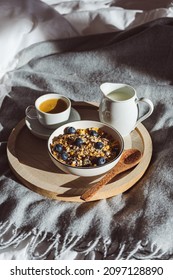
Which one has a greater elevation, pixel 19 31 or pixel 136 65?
pixel 19 31

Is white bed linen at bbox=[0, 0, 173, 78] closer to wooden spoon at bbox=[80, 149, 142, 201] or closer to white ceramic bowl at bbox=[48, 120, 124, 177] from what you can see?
white ceramic bowl at bbox=[48, 120, 124, 177]

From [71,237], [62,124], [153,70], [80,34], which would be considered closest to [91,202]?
[71,237]

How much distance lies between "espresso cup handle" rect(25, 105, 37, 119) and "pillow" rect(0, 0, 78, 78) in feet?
0.75

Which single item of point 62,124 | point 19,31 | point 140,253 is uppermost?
point 19,31

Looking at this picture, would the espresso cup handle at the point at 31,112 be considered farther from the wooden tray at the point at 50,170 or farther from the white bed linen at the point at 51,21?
the white bed linen at the point at 51,21

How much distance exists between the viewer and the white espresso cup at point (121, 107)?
990 mm

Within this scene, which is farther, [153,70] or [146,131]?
[153,70]

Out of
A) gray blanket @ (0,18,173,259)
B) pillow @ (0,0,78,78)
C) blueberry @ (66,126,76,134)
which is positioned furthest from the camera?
pillow @ (0,0,78,78)

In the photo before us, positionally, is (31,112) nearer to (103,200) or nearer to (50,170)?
(50,170)

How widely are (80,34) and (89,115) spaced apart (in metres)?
0.38

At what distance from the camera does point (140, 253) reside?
0.83 m

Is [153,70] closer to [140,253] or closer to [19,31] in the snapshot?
[19,31]

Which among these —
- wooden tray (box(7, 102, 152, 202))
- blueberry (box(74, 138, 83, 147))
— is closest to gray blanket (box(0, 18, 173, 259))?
wooden tray (box(7, 102, 152, 202))

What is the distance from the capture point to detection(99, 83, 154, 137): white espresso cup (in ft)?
3.25
